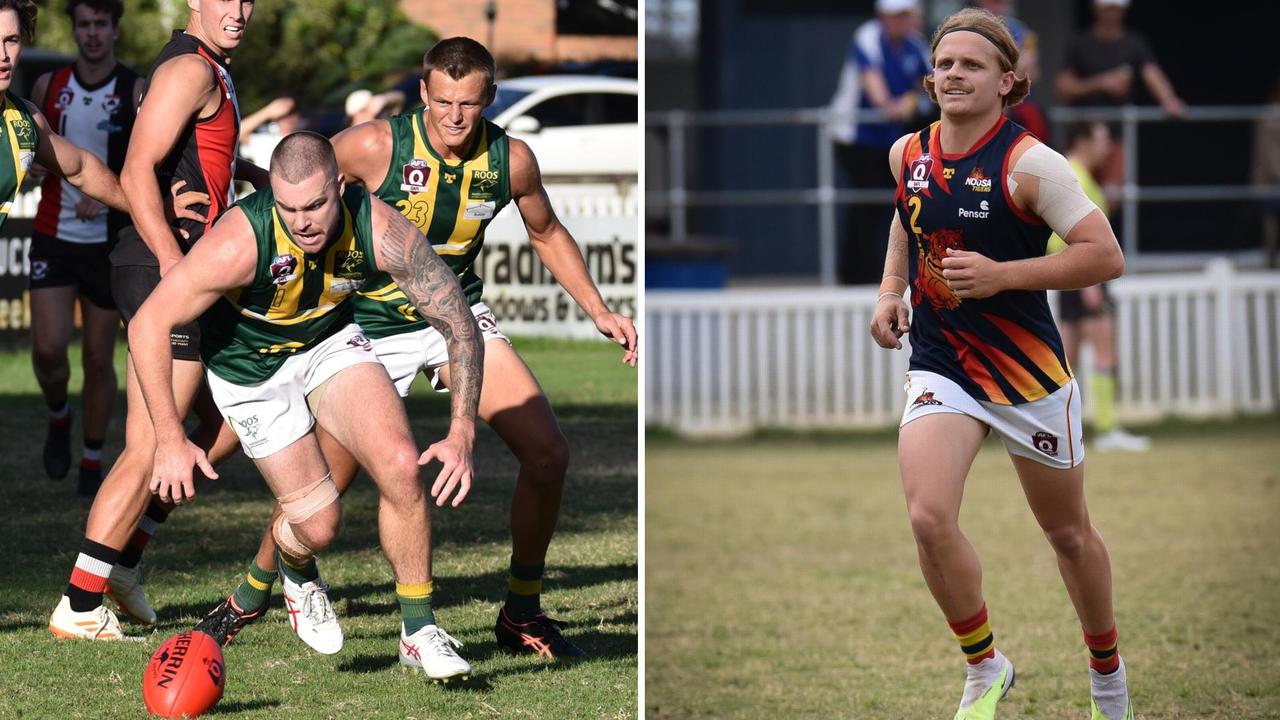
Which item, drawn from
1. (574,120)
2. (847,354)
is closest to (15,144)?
(847,354)

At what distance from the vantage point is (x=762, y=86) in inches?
751

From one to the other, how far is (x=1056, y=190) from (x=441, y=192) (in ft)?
6.51

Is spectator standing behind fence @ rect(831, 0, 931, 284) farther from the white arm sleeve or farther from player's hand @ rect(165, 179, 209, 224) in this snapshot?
the white arm sleeve

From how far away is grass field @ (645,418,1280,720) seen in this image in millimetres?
6379

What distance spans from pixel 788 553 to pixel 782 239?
30.8 ft

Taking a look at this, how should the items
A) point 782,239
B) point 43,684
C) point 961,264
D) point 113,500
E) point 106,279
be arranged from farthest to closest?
1. point 782,239
2. point 106,279
3. point 113,500
4. point 43,684
5. point 961,264

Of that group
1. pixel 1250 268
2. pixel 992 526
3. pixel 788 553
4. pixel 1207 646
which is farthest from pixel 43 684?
pixel 1250 268

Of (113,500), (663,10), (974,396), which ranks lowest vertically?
(113,500)

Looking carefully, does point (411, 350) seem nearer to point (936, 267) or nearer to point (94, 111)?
point (936, 267)

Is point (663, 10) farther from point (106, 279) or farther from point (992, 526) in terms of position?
point (106, 279)

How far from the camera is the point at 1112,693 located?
5441mm

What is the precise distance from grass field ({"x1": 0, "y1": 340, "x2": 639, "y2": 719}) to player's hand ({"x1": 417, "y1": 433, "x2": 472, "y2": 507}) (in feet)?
2.18

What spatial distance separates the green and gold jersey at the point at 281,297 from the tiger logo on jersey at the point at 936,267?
62.9 inches

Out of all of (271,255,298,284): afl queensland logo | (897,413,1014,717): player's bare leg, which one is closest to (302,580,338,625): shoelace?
(271,255,298,284): afl queensland logo
